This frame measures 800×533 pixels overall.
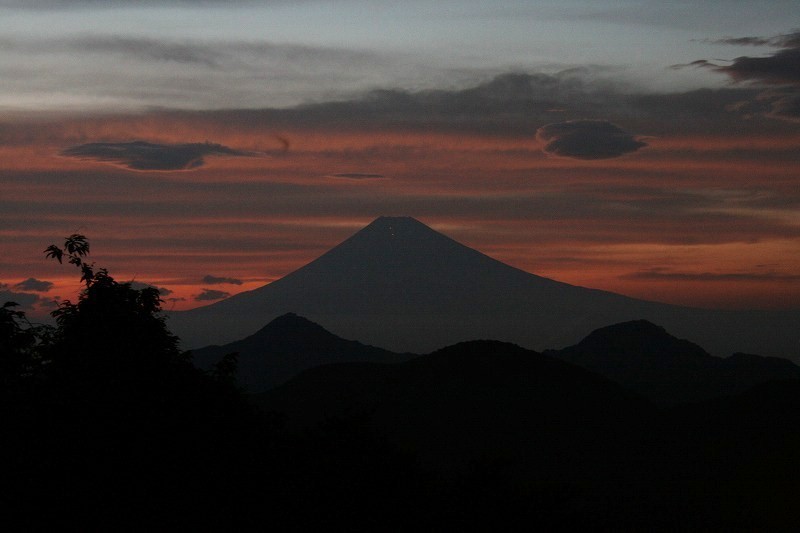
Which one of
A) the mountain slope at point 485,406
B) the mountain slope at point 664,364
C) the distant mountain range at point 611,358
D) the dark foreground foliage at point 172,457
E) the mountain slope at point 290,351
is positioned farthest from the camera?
the mountain slope at point 290,351

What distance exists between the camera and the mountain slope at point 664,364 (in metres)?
130

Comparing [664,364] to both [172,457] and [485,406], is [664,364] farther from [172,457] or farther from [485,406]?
[172,457]

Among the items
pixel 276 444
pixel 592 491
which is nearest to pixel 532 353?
pixel 592 491

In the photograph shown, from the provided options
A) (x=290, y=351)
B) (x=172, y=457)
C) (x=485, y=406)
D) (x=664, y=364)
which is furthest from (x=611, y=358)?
(x=172, y=457)

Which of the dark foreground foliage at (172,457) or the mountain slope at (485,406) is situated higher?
the dark foreground foliage at (172,457)

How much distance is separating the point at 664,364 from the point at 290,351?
62380mm

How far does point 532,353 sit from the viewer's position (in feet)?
297

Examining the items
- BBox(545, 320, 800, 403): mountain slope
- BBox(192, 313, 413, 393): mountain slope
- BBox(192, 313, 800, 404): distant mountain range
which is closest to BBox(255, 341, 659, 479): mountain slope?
BBox(545, 320, 800, 403): mountain slope

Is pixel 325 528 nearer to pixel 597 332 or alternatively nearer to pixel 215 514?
pixel 215 514

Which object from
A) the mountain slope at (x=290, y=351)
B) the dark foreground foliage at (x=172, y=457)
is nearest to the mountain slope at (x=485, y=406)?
the dark foreground foliage at (x=172, y=457)

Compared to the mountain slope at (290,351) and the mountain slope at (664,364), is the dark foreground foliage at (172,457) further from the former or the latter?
the mountain slope at (290,351)

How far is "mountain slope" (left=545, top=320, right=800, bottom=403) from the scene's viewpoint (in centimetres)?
12975

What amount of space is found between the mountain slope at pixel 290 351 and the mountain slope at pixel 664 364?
108 ft

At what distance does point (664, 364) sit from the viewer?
150 metres
